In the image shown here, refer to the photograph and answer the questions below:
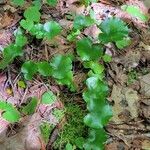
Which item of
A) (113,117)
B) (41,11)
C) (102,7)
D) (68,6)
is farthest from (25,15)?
(113,117)

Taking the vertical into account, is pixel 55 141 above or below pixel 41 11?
below

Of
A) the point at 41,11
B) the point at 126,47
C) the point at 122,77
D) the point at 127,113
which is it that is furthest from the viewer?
the point at 41,11

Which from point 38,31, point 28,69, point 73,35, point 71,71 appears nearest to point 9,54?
point 28,69

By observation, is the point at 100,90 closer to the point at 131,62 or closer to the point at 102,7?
the point at 131,62

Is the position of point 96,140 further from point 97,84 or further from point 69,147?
point 97,84

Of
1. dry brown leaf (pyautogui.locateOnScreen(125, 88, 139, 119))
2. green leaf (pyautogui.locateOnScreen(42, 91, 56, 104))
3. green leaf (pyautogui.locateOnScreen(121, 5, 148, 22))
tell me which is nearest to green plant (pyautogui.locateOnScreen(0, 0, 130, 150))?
green leaf (pyautogui.locateOnScreen(42, 91, 56, 104))

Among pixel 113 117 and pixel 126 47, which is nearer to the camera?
pixel 113 117

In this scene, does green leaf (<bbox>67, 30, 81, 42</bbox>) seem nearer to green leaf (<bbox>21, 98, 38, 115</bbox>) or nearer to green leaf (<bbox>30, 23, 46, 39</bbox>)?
green leaf (<bbox>30, 23, 46, 39</bbox>)
